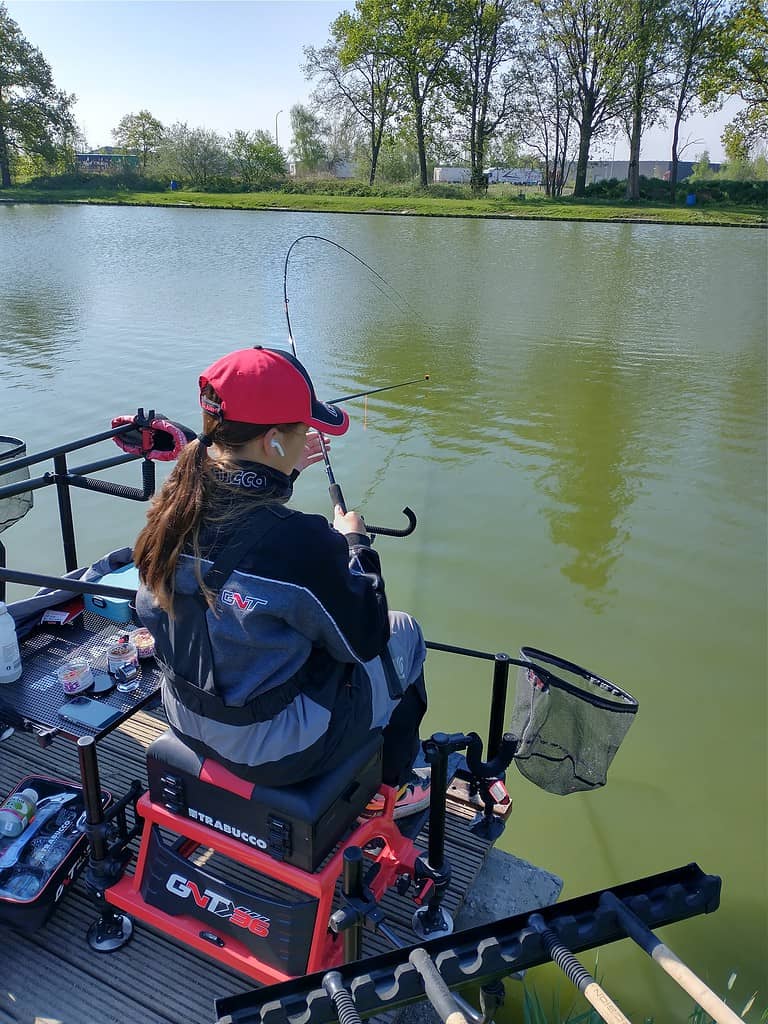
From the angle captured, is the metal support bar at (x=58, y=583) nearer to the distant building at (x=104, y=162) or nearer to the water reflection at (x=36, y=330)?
the water reflection at (x=36, y=330)

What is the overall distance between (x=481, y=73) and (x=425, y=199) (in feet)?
46.1

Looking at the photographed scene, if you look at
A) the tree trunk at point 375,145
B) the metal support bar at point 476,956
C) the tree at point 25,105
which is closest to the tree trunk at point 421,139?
the tree trunk at point 375,145

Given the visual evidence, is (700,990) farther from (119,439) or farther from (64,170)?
(64,170)

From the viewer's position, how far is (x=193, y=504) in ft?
4.95

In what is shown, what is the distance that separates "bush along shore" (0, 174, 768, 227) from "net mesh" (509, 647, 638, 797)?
89.8 feet

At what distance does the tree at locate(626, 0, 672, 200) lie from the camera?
1368 inches

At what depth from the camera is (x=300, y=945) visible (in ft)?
5.73

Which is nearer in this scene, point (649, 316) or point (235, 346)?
point (235, 346)

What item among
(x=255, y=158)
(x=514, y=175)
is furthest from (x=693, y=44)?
(x=255, y=158)

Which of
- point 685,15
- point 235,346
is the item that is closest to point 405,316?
point 235,346

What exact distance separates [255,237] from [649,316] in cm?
1193

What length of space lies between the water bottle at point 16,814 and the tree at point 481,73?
39886mm

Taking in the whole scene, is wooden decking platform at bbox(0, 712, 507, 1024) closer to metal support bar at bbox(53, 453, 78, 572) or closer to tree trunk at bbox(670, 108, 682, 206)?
metal support bar at bbox(53, 453, 78, 572)

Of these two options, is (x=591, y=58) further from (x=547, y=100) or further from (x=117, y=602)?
(x=117, y=602)
